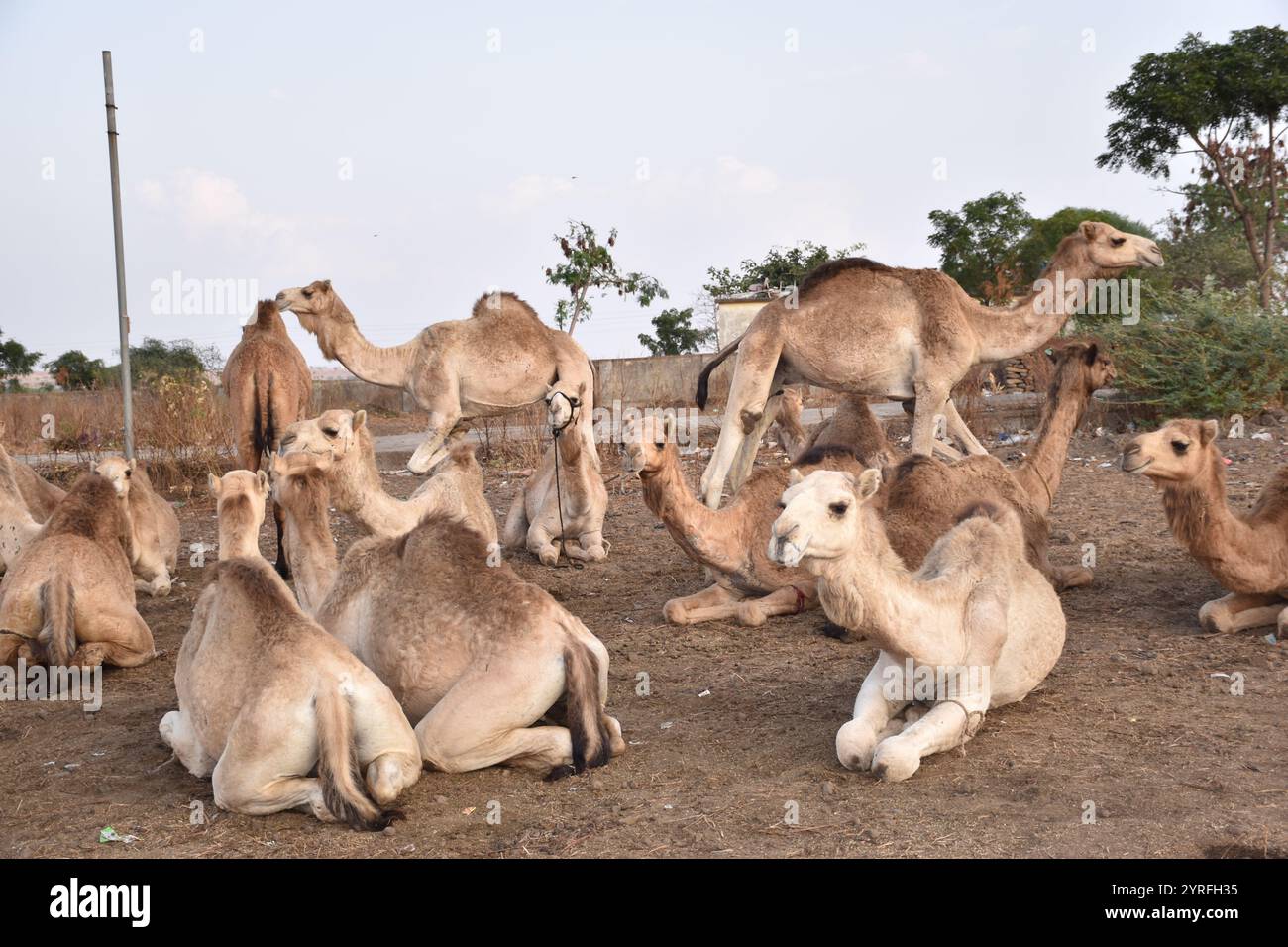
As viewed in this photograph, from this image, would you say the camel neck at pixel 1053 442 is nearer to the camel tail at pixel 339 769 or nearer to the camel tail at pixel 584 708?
the camel tail at pixel 584 708

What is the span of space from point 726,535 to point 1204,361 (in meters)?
8.71

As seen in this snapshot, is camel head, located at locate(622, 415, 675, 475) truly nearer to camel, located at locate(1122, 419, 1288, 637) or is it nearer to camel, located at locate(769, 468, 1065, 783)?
camel, located at locate(769, 468, 1065, 783)

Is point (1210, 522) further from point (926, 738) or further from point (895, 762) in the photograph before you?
point (895, 762)

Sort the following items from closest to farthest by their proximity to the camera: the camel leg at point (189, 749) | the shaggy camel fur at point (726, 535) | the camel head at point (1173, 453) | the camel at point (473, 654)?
the camel at point (473, 654) → the camel leg at point (189, 749) → the camel head at point (1173, 453) → the shaggy camel fur at point (726, 535)

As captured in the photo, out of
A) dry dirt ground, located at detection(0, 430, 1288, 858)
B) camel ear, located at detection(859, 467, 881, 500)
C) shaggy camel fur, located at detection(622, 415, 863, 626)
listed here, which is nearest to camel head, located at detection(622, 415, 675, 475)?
shaggy camel fur, located at detection(622, 415, 863, 626)

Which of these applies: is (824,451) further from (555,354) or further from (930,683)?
(555,354)

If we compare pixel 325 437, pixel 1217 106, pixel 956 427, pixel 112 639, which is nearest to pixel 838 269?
pixel 956 427

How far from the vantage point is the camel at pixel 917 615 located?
4789 millimetres

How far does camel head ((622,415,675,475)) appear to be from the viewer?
24.2 ft

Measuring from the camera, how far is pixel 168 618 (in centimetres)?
878

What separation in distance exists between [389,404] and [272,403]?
1490cm

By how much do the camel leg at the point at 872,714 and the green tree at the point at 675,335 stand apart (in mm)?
29417

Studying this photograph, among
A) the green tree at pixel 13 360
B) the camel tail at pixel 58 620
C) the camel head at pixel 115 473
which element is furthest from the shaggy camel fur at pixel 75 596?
the green tree at pixel 13 360

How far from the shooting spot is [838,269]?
9445 mm
